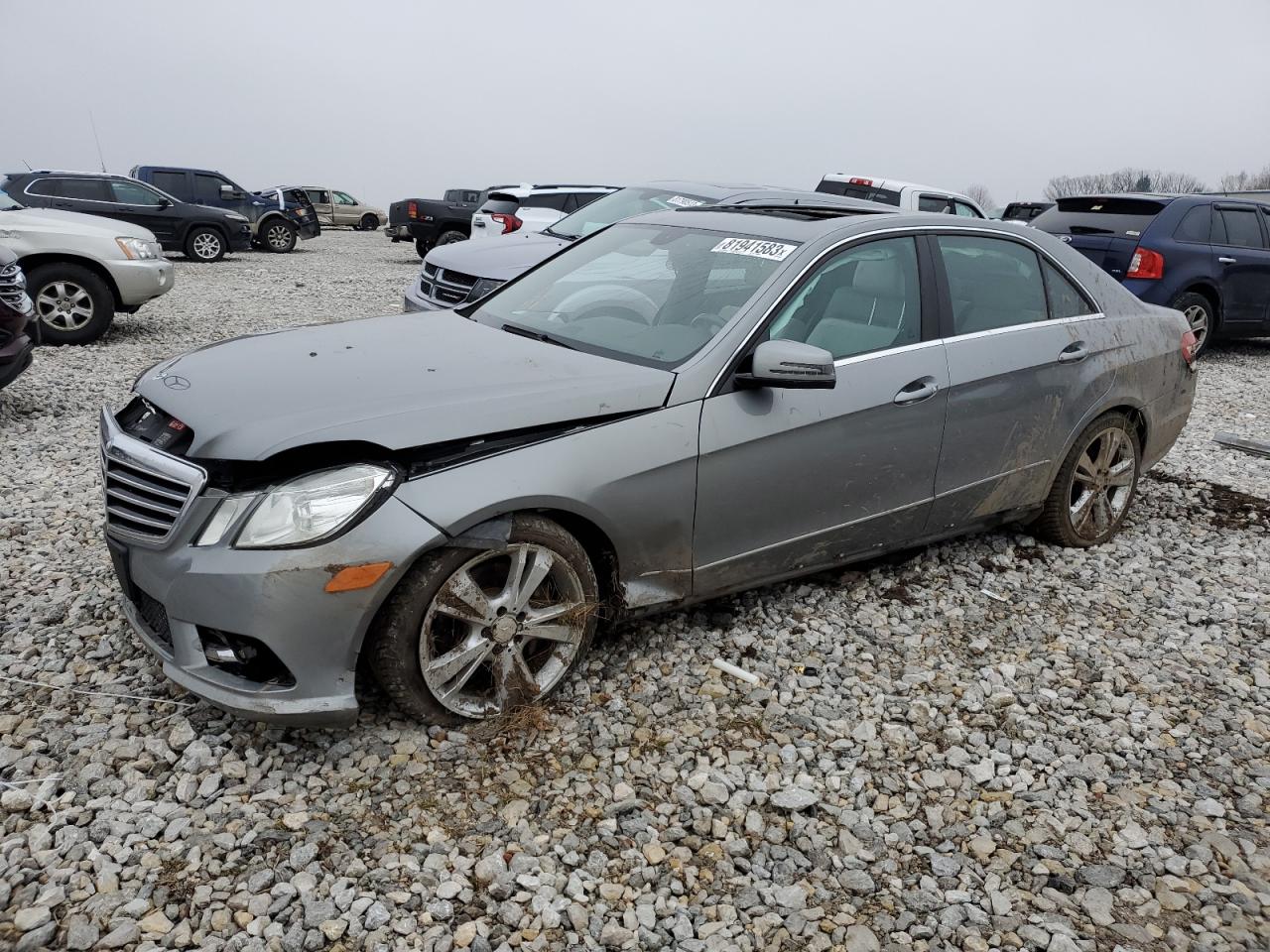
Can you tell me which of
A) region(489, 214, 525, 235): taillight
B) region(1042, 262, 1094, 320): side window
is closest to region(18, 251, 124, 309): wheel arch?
region(489, 214, 525, 235): taillight

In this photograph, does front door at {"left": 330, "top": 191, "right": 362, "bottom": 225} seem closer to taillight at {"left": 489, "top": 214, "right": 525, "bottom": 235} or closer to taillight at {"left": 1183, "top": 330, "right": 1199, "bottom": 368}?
taillight at {"left": 489, "top": 214, "right": 525, "bottom": 235}

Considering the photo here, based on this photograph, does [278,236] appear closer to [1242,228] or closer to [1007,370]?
[1242,228]

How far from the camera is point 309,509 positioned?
2.71 meters

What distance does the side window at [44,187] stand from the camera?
15.8 meters

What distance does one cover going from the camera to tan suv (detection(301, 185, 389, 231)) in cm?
3338

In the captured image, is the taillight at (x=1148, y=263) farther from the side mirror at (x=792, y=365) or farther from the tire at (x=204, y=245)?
the tire at (x=204, y=245)

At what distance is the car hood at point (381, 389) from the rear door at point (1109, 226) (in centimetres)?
828

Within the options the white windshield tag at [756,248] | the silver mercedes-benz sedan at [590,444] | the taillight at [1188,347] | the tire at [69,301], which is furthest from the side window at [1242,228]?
the tire at [69,301]

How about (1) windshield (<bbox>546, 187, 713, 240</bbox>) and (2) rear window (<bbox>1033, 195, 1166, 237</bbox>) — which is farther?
(2) rear window (<bbox>1033, 195, 1166, 237</bbox>)

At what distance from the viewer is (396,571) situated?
274 centimetres

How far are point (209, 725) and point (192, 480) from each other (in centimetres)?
85

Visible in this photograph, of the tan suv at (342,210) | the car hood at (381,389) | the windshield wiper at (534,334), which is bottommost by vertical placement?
the tan suv at (342,210)

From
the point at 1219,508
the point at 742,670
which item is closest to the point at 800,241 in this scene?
the point at 742,670

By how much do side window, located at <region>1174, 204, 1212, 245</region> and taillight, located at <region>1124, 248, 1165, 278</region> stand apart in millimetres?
357
